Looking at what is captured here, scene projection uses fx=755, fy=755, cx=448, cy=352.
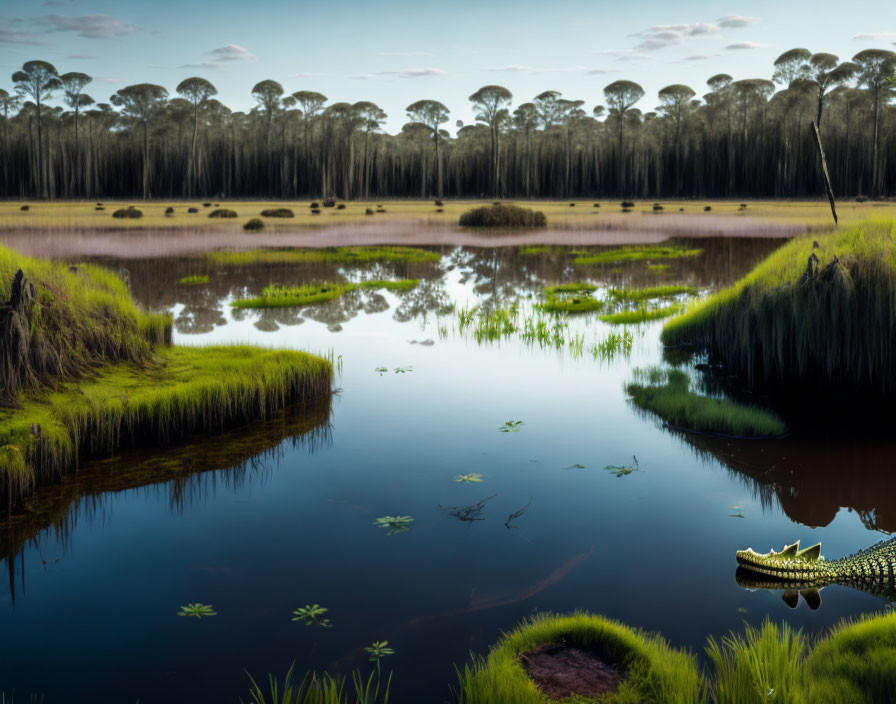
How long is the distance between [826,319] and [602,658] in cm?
627

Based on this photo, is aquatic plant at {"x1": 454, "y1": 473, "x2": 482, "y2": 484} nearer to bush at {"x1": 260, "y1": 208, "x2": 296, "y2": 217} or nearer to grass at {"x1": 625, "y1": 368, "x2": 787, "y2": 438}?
grass at {"x1": 625, "y1": 368, "x2": 787, "y2": 438}

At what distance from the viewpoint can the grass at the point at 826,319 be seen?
8.34 metres

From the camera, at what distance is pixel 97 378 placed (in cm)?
780

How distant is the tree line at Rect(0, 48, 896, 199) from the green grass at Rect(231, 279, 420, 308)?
5150cm

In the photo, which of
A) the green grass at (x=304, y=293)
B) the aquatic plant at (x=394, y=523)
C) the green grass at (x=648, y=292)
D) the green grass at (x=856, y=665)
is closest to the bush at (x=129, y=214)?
the green grass at (x=304, y=293)

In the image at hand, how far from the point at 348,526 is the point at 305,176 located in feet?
231

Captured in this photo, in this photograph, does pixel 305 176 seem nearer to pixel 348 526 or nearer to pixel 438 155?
pixel 438 155

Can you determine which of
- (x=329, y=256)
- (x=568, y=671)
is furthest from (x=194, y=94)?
(x=568, y=671)

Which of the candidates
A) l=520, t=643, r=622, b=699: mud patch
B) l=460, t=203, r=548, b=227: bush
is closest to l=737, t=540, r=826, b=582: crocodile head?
l=520, t=643, r=622, b=699: mud patch

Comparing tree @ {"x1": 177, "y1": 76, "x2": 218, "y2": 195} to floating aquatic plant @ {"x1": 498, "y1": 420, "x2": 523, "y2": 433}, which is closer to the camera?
floating aquatic plant @ {"x1": 498, "y1": 420, "x2": 523, "y2": 433}

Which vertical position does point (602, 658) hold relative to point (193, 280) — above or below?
below

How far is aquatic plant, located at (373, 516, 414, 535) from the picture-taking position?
545 cm

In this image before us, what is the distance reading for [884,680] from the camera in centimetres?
328

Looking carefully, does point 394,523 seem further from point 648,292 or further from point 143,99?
point 143,99
